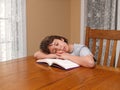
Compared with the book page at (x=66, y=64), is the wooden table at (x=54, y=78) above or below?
below

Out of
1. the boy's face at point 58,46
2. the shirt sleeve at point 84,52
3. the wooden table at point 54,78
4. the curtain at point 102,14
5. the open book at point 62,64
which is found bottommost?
the wooden table at point 54,78

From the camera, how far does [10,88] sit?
3.29 ft

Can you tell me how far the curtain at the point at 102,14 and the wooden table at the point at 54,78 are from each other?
5.49 ft

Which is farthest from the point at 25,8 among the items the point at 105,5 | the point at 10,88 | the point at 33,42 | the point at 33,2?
the point at 10,88

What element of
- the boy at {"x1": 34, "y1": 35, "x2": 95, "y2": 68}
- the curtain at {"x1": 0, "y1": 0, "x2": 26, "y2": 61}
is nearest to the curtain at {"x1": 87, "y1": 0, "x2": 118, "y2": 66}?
the curtain at {"x1": 0, "y1": 0, "x2": 26, "y2": 61}

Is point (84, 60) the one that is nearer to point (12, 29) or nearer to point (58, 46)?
point (58, 46)

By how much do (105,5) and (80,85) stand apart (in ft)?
7.18

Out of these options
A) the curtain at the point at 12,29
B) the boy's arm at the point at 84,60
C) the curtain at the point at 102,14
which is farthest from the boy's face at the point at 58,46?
the curtain at the point at 102,14

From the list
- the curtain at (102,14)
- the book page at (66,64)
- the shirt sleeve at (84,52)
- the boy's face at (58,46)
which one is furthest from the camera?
the curtain at (102,14)

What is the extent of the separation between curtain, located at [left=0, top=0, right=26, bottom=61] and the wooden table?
1063mm

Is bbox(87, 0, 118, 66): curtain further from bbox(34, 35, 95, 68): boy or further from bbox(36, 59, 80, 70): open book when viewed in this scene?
bbox(36, 59, 80, 70): open book

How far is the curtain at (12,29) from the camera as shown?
247 centimetres

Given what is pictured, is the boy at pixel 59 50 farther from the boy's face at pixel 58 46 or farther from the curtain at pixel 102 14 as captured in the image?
the curtain at pixel 102 14

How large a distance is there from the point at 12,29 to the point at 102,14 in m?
1.30
